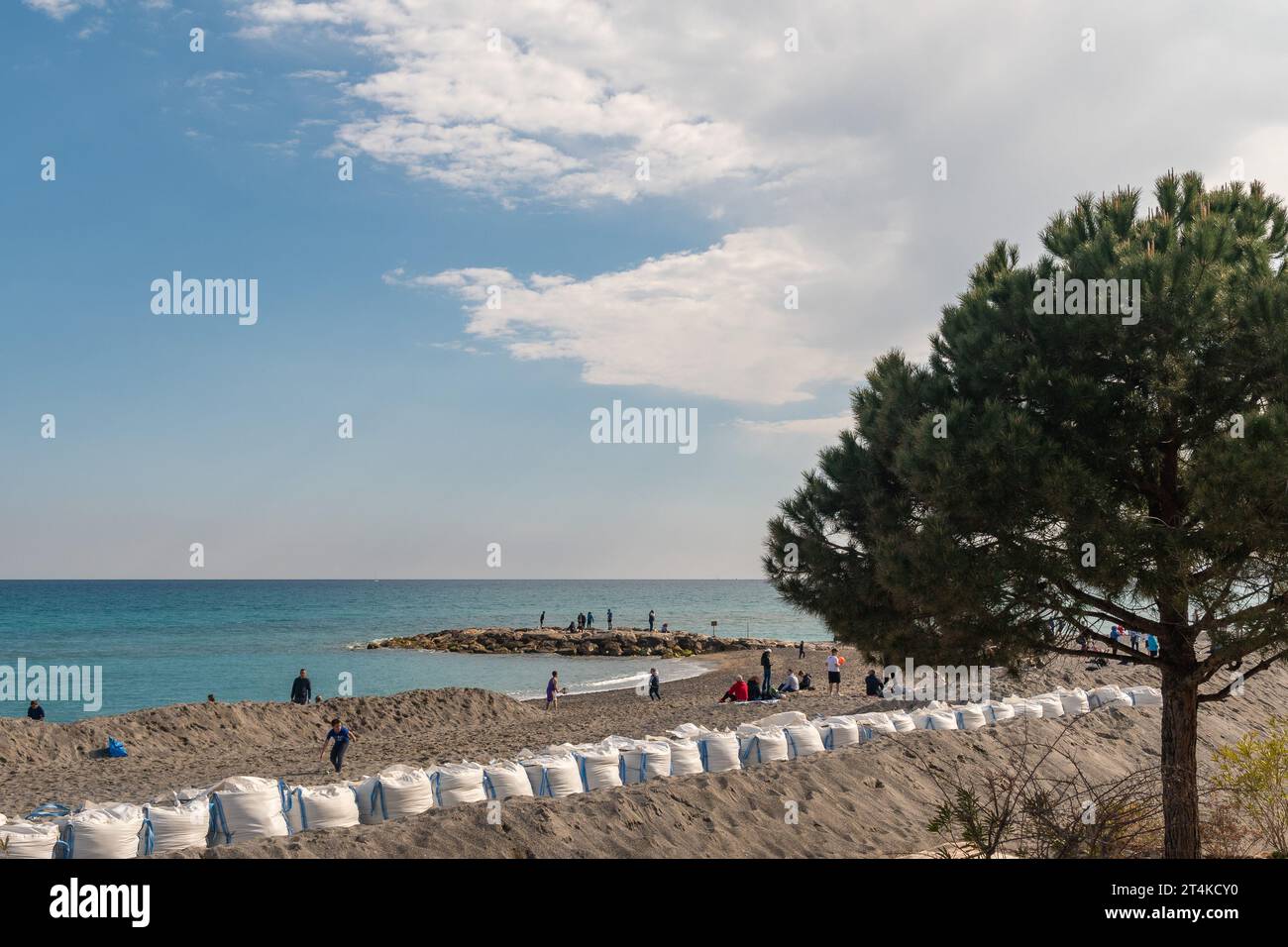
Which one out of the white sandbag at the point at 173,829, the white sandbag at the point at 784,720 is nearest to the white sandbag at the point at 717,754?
the white sandbag at the point at 784,720

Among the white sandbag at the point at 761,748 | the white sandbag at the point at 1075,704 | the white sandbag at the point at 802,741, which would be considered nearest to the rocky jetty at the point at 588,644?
the white sandbag at the point at 1075,704

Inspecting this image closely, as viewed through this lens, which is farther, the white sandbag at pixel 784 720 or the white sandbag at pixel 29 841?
A: the white sandbag at pixel 784 720

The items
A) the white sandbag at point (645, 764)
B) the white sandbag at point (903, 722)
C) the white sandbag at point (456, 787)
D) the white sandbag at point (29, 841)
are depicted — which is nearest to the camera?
the white sandbag at point (29, 841)

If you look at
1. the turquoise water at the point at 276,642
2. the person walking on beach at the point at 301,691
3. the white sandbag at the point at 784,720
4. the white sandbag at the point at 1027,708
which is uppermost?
the white sandbag at the point at 784,720

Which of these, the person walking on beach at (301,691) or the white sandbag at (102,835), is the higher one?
the white sandbag at (102,835)

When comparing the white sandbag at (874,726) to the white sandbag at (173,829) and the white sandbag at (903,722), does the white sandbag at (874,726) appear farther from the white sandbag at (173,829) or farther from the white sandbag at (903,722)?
the white sandbag at (173,829)

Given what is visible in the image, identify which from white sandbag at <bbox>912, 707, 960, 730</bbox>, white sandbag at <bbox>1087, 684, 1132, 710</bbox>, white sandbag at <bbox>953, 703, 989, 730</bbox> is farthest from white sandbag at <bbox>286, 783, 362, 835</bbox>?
white sandbag at <bbox>1087, 684, 1132, 710</bbox>

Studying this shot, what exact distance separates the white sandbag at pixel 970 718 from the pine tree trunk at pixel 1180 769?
28.5 ft

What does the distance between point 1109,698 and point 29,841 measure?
23.1 meters

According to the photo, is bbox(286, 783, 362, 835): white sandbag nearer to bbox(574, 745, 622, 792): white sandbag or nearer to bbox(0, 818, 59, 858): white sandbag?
bbox(0, 818, 59, 858): white sandbag

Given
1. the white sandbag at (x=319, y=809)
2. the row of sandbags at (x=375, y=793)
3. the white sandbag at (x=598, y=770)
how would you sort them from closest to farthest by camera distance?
the row of sandbags at (x=375, y=793), the white sandbag at (x=319, y=809), the white sandbag at (x=598, y=770)

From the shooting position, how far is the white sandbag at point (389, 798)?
13.0m

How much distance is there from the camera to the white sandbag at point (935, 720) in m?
20.2

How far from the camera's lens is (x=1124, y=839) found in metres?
10.7
